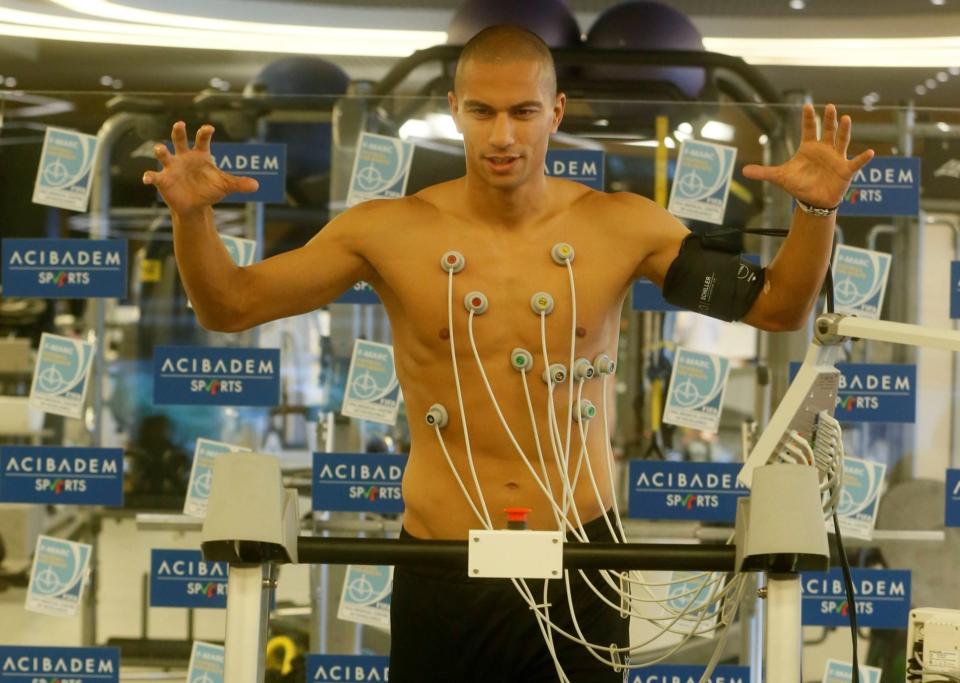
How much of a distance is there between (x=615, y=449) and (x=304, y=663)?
1157mm

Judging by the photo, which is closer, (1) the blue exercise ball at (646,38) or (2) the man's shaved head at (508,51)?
(2) the man's shaved head at (508,51)

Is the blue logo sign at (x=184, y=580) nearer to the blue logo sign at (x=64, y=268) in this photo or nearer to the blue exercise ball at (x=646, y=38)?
the blue logo sign at (x=64, y=268)

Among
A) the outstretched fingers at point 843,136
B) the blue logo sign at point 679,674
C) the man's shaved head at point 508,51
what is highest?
the man's shaved head at point 508,51

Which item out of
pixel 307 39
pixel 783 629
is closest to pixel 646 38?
pixel 783 629

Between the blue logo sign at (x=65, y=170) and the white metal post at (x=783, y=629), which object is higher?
the blue logo sign at (x=65, y=170)

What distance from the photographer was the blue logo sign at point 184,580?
365 cm

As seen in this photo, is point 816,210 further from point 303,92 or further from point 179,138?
point 303,92

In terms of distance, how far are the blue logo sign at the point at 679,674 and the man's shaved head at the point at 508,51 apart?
2085mm

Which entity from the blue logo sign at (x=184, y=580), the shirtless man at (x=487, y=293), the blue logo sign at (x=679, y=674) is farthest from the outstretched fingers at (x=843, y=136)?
the blue logo sign at (x=184, y=580)

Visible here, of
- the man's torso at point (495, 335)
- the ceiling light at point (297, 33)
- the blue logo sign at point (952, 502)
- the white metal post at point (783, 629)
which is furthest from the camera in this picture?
the ceiling light at point (297, 33)

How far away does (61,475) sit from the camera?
12.0 feet

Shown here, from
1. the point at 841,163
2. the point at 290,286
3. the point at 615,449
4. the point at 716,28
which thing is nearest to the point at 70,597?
the point at 615,449

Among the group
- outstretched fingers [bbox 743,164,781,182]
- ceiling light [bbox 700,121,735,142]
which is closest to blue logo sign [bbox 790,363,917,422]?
ceiling light [bbox 700,121,735,142]

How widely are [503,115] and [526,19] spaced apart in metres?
1.77
